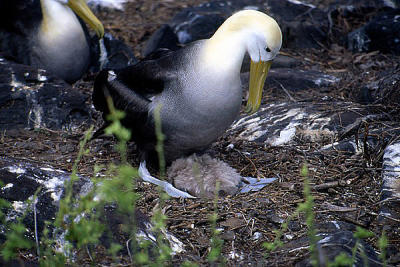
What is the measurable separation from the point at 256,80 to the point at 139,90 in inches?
33.8

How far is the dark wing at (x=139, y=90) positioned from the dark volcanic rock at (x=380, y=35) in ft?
10.9

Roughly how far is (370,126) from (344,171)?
1.96ft

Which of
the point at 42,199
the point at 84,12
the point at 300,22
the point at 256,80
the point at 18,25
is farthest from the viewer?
the point at 300,22

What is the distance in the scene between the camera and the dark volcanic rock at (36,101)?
4793 millimetres

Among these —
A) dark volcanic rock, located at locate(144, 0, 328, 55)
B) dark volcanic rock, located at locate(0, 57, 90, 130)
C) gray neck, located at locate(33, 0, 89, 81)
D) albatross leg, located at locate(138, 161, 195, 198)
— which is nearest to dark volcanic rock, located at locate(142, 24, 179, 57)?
dark volcanic rock, located at locate(144, 0, 328, 55)

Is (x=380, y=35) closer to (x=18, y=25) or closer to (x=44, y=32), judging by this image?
(x=44, y=32)

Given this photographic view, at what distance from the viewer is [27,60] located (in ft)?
19.0

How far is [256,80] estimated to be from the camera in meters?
3.86

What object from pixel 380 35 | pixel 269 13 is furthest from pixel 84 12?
pixel 380 35

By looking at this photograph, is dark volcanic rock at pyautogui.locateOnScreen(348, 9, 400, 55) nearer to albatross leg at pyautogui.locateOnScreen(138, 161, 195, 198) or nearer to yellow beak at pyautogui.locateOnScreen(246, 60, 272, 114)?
yellow beak at pyautogui.locateOnScreen(246, 60, 272, 114)

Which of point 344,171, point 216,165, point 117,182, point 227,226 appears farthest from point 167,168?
point 117,182

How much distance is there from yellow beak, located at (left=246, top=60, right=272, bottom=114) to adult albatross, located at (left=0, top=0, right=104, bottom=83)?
2597 mm

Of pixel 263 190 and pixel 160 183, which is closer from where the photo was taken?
pixel 263 190

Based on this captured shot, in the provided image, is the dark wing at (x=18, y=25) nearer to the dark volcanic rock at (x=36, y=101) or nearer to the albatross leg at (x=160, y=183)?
the dark volcanic rock at (x=36, y=101)
